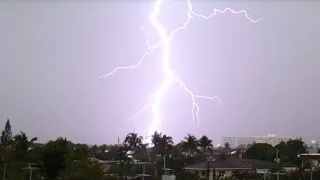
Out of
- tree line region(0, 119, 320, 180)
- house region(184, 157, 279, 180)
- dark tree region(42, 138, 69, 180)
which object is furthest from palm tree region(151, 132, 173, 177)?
dark tree region(42, 138, 69, 180)

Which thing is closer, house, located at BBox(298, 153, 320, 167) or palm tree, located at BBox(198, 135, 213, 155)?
house, located at BBox(298, 153, 320, 167)

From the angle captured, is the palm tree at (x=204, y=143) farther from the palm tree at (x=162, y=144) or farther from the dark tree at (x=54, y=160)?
the dark tree at (x=54, y=160)

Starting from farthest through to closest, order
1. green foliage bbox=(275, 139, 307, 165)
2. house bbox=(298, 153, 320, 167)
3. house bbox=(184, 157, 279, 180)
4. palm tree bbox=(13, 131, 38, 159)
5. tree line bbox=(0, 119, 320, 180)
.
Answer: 1. green foliage bbox=(275, 139, 307, 165)
2. house bbox=(298, 153, 320, 167)
3. house bbox=(184, 157, 279, 180)
4. palm tree bbox=(13, 131, 38, 159)
5. tree line bbox=(0, 119, 320, 180)

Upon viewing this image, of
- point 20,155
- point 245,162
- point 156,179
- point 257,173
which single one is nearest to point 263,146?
point 245,162

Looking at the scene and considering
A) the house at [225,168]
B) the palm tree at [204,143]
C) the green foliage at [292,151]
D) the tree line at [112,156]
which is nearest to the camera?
the tree line at [112,156]

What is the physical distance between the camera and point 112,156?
51094mm

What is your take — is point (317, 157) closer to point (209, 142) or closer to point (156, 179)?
point (209, 142)

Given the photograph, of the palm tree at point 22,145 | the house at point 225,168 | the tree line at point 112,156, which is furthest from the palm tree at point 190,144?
the palm tree at point 22,145

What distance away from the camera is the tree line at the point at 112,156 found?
21.6 meters

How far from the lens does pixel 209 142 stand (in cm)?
4853

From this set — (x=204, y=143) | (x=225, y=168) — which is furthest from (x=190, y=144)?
(x=225, y=168)

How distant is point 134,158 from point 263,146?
68.0ft

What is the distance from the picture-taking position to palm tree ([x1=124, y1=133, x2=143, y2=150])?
47.3 meters

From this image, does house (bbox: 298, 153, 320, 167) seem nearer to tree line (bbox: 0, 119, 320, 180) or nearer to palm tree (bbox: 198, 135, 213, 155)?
tree line (bbox: 0, 119, 320, 180)
